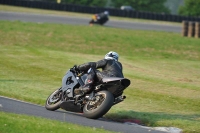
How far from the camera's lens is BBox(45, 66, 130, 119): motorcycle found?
11.6 meters

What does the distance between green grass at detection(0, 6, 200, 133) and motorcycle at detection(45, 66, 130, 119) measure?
0.89m

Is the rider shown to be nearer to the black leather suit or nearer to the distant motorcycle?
the black leather suit

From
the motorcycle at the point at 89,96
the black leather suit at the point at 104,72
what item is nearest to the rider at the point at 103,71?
the black leather suit at the point at 104,72

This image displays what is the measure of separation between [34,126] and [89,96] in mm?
2437

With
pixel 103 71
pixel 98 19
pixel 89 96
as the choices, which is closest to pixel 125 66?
pixel 103 71

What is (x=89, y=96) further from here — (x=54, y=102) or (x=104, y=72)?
(x=54, y=102)

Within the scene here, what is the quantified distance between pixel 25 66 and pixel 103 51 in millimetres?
10394

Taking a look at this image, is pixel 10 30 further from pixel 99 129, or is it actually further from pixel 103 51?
pixel 99 129

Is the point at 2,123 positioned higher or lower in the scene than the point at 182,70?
higher

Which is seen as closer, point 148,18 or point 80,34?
point 80,34

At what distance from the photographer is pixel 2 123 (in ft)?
32.2

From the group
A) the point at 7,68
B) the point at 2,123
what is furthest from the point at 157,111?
the point at 7,68

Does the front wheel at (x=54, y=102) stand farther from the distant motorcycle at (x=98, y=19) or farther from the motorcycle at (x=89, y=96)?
the distant motorcycle at (x=98, y=19)

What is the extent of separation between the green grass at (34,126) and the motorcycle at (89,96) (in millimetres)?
1087
